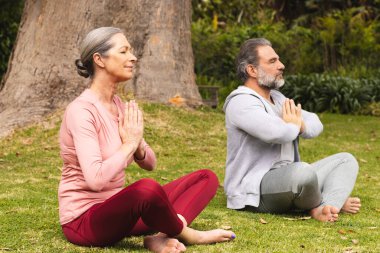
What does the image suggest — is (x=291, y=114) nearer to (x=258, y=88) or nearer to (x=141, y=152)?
(x=258, y=88)

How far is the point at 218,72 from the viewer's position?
18.3m

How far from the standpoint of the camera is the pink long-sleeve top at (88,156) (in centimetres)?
421

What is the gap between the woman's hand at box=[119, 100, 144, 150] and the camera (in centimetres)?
435

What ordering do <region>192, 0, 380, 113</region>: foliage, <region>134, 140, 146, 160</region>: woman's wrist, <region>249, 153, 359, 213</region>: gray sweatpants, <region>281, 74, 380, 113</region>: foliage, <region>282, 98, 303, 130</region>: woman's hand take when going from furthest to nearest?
<region>192, 0, 380, 113</region>: foliage < <region>281, 74, 380, 113</region>: foliage < <region>282, 98, 303, 130</region>: woman's hand < <region>249, 153, 359, 213</region>: gray sweatpants < <region>134, 140, 146, 160</region>: woman's wrist

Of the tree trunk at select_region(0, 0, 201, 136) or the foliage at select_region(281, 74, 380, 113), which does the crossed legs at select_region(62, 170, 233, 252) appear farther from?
the foliage at select_region(281, 74, 380, 113)

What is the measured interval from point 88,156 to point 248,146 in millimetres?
1918

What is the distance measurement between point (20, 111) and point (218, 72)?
9.04 meters

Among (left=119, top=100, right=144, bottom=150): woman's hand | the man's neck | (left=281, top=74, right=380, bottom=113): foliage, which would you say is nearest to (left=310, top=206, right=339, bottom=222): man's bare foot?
the man's neck

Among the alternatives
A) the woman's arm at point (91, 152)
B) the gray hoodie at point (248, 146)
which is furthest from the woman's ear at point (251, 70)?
the woman's arm at point (91, 152)

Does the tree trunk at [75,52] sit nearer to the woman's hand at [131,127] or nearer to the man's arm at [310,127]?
the man's arm at [310,127]

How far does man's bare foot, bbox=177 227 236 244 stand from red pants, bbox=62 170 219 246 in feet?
0.42

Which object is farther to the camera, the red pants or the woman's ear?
the woman's ear

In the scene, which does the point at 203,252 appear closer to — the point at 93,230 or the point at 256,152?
the point at 93,230

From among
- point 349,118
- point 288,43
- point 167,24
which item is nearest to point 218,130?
point 167,24
